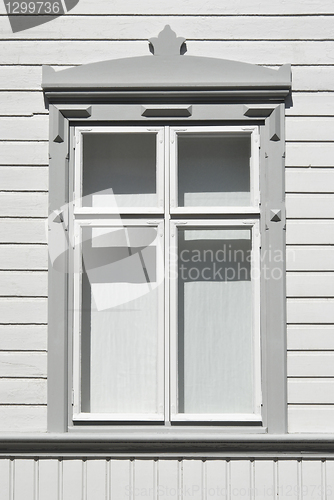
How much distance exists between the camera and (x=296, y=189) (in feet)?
13.7

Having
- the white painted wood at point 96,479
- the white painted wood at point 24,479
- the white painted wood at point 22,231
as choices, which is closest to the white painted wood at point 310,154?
the white painted wood at point 22,231

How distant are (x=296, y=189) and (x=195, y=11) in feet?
4.70

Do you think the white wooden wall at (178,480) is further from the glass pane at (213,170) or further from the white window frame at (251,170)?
the glass pane at (213,170)

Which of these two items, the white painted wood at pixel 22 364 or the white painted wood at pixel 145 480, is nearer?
the white painted wood at pixel 145 480

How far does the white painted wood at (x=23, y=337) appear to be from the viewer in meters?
4.11

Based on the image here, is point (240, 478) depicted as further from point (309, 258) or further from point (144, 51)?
point (144, 51)

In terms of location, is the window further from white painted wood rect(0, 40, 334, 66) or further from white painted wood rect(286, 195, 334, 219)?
white painted wood rect(0, 40, 334, 66)

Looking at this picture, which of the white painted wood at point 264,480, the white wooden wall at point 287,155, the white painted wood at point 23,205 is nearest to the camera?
the white painted wood at point 264,480

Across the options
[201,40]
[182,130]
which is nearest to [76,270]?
[182,130]

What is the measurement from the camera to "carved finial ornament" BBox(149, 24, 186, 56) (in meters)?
4.23

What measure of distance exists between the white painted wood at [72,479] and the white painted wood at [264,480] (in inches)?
45.1

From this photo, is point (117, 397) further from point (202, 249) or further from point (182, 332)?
point (202, 249)
